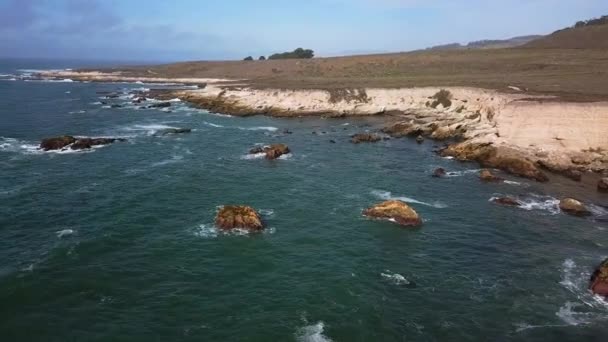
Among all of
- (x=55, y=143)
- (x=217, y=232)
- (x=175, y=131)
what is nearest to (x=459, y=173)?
(x=217, y=232)

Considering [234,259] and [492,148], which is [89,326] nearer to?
[234,259]

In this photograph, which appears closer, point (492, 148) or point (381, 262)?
point (381, 262)

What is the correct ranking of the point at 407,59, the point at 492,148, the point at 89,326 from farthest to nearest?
the point at 407,59 → the point at 492,148 → the point at 89,326

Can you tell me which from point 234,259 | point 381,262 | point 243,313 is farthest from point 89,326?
point 381,262

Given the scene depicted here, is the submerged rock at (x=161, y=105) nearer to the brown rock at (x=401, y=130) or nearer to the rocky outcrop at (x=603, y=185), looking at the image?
the brown rock at (x=401, y=130)

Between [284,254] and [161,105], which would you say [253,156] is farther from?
[161,105]

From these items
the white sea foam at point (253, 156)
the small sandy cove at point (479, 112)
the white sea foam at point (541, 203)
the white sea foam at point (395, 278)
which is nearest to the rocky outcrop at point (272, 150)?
the white sea foam at point (253, 156)
